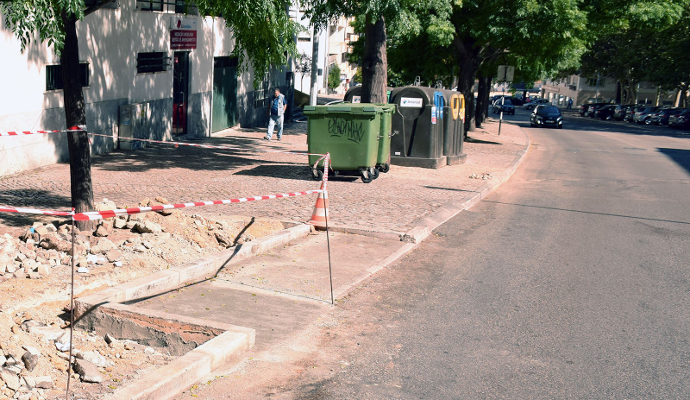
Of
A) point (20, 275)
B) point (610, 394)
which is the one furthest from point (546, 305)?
point (20, 275)

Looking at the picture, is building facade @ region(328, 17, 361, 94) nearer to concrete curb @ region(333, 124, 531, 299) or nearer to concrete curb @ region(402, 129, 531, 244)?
concrete curb @ region(402, 129, 531, 244)

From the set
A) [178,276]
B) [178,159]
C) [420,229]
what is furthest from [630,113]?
[178,276]

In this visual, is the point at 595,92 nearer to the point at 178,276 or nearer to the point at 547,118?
the point at 547,118

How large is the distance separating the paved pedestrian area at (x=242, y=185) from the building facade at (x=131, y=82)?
68 cm

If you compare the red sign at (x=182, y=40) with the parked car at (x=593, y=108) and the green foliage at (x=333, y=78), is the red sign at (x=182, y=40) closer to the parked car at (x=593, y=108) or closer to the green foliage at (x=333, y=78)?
the green foliage at (x=333, y=78)

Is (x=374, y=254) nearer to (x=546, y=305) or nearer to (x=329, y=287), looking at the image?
(x=329, y=287)

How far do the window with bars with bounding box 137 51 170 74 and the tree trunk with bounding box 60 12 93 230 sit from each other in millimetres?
10085

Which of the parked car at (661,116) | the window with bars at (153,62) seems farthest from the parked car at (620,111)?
the window with bars at (153,62)

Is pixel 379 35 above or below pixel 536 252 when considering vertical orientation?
above

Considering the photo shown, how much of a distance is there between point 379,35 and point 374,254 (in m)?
9.01

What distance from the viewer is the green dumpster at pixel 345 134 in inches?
555

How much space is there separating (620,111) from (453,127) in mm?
52288

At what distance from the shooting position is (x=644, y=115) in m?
58.0

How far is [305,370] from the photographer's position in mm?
5500
